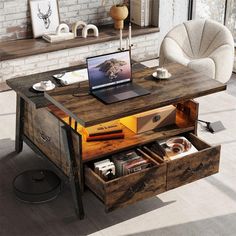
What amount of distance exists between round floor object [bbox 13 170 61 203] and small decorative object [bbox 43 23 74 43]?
6.36ft

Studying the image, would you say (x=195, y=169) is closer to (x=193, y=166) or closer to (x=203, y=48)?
(x=193, y=166)

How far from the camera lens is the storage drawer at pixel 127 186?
295 centimetres

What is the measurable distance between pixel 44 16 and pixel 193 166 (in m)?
2.65

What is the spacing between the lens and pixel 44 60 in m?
5.08

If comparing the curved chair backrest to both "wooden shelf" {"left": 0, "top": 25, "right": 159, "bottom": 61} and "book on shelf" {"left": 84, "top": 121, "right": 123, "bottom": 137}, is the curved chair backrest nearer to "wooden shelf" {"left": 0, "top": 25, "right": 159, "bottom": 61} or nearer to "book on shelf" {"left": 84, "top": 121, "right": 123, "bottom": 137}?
"wooden shelf" {"left": 0, "top": 25, "right": 159, "bottom": 61}

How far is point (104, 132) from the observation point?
333 cm

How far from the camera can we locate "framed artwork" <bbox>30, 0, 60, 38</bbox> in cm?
520

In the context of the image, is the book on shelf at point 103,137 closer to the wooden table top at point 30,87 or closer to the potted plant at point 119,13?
the wooden table top at point 30,87

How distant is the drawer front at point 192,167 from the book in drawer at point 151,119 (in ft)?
1.14

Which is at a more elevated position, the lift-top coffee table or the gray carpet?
the lift-top coffee table

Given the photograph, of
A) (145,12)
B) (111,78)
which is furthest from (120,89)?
(145,12)

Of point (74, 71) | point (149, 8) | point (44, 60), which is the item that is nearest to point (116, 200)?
point (74, 71)

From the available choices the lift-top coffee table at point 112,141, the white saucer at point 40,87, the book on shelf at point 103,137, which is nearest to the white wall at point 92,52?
the lift-top coffee table at point 112,141

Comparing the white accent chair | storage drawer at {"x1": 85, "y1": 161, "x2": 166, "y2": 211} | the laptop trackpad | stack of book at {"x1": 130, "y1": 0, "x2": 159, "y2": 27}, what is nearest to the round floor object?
storage drawer at {"x1": 85, "y1": 161, "x2": 166, "y2": 211}
